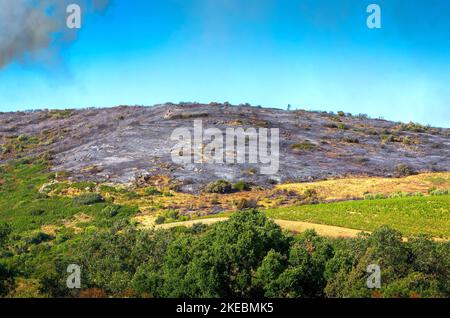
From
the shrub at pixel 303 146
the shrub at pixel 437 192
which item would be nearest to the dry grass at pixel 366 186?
the shrub at pixel 437 192

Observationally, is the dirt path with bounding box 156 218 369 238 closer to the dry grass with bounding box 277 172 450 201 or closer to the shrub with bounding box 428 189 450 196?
the dry grass with bounding box 277 172 450 201

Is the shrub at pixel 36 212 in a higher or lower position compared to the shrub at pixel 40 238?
higher

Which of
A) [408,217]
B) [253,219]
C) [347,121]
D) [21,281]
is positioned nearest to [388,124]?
[347,121]

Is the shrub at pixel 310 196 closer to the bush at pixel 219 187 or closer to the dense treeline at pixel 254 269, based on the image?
the bush at pixel 219 187

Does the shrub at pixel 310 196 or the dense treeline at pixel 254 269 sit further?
the shrub at pixel 310 196

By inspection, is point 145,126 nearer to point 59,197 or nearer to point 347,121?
point 59,197

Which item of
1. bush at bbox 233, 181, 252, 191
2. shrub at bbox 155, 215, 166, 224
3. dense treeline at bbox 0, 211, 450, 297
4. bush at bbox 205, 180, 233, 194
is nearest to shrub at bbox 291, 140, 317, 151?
bush at bbox 233, 181, 252, 191

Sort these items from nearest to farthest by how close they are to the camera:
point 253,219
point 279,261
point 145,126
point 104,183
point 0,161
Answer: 1. point 279,261
2. point 253,219
3. point 104,183
4. point 0,161
5. point 145,126
